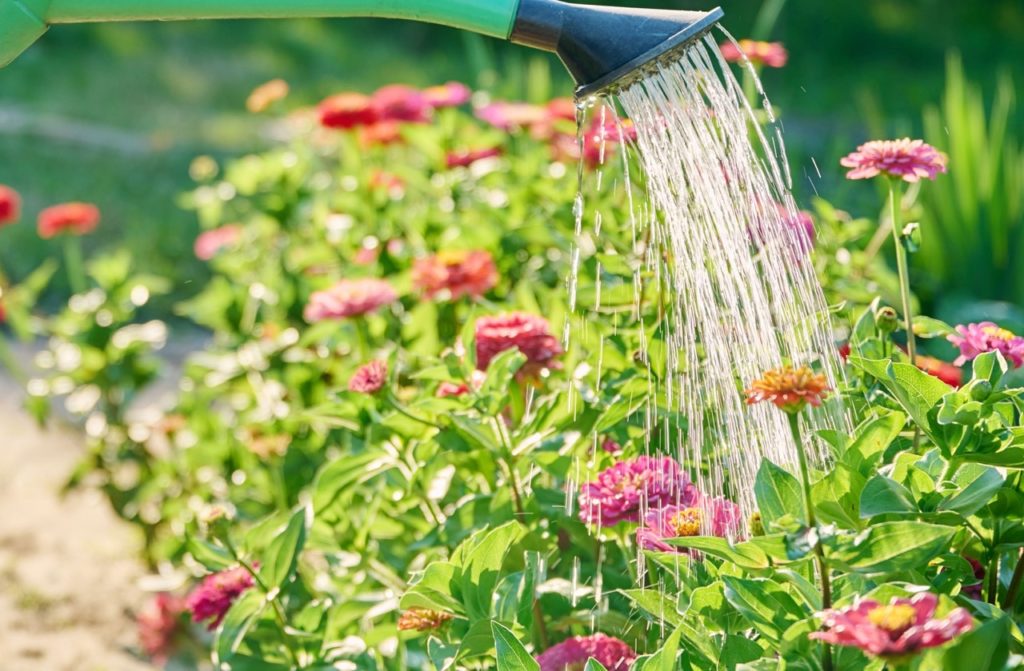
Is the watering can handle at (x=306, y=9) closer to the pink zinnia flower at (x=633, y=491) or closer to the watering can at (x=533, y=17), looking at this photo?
the watering can at (x=533, y=17)

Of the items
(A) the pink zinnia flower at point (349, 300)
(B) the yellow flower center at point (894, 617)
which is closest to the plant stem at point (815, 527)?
(B) the yellow flower center at point (894, 617)

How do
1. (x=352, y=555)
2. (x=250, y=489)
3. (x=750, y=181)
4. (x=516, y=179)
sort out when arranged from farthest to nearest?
(x=516, y=179), (x=250, y=489), (x=352, y=555), (x=750, y=181)

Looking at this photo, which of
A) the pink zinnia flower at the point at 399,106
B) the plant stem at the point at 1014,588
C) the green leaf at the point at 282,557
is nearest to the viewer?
the plant stem at the point at 1014,588

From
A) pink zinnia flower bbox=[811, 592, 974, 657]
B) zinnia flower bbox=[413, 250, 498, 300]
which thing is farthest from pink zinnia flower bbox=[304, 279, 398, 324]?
pink zinnia flower bbox=[811, 592, 974, 657]

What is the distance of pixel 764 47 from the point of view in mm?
1735

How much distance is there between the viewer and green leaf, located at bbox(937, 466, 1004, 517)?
0.93 meters

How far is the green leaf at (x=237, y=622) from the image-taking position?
1.31 metres

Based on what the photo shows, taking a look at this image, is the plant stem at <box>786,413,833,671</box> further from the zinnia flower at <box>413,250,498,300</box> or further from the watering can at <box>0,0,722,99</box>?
the zinnia flower at <box>413,250,498,300</box>

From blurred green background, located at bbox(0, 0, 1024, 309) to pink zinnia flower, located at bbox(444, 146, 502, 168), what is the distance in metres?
1.70

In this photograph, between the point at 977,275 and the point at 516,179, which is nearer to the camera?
the point at 516,179

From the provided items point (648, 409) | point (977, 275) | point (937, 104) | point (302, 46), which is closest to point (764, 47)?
point (648, 409)

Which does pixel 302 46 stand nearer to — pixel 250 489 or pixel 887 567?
pixel 250 489

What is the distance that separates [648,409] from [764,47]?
65cm

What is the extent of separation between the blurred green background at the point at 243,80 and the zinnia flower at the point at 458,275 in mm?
2111
